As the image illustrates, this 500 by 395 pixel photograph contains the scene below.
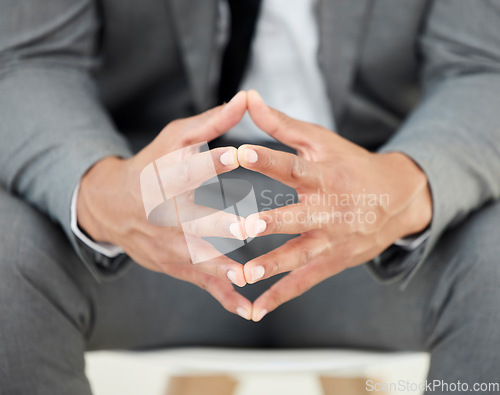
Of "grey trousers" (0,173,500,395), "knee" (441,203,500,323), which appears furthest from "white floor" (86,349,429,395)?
"knee" (441,203,500,323)

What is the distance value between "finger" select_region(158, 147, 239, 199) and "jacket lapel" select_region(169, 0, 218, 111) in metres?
0.19

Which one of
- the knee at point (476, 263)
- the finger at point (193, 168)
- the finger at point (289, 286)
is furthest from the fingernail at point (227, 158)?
the knee at point (476, 263)

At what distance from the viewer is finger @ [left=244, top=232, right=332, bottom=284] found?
271 mm

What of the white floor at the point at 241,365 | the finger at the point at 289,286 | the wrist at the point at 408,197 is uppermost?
the wrist at the point at 408,197

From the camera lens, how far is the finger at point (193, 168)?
0.83 ft

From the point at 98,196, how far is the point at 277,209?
0.14 metres

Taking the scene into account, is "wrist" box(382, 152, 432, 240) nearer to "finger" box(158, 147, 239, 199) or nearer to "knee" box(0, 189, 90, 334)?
"finger" box(158, 147, 239, 199)

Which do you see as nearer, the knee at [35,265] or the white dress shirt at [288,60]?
the knee at [35,265]

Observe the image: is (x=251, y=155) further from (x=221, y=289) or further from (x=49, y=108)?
(x=49, y=108)

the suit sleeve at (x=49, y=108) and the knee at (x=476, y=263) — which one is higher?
the suit sleeve at (x=49, y=108)

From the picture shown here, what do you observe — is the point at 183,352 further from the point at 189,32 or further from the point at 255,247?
the point at 189,32

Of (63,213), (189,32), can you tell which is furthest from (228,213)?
(189,32)

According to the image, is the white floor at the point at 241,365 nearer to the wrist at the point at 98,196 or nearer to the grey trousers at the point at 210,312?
the grey trousers at the point at 210,312

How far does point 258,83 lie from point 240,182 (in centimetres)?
17
